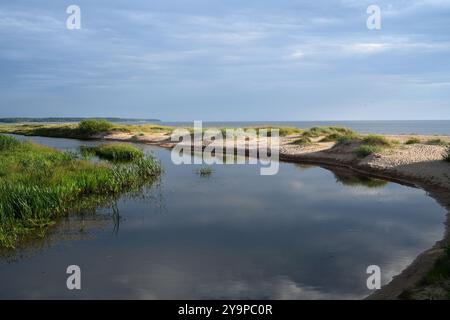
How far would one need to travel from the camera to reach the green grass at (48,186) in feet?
42.8

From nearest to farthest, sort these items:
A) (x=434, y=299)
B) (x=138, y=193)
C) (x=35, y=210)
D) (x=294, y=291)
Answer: (x=434, y=299)
(x=294, y=291)
(x=35, y=210)
(x=138, y=193)

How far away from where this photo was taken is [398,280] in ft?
29.9

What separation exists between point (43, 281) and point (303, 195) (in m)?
12.6

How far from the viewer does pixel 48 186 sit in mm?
15383

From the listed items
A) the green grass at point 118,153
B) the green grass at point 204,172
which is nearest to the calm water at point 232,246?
the green grass at point 204,172

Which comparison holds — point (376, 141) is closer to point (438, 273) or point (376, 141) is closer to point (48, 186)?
point (48, 186)

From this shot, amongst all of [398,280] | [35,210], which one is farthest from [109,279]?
[398,280]

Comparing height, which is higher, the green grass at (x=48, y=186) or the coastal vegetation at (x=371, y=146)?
the coastal vegetation at (x=371, y=146)

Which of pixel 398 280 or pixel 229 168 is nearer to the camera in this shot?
pixel 398 280

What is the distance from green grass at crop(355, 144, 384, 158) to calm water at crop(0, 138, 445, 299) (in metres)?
8.47

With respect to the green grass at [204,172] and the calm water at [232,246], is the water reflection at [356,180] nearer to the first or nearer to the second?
the calm water at [232,246]

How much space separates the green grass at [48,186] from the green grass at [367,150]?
44.4 ft
